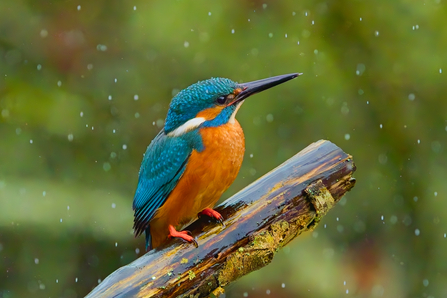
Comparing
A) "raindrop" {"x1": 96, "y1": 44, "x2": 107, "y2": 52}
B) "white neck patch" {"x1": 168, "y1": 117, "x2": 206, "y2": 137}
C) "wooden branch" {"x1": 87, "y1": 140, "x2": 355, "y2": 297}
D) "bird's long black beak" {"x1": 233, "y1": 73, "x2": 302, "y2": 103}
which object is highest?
"raindrop" {"x1": 96, "y1": 44, "x2": 107, "y2": 52}

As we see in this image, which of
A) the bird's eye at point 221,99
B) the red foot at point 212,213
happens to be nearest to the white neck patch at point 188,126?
the bird's eye at point 221,99

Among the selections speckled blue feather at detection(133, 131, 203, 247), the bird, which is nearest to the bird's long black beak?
the bird

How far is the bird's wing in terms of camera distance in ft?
8.33

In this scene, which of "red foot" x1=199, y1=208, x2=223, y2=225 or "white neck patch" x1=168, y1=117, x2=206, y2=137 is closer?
"red foot" x1=199, y1=208, x2=223, y2=225

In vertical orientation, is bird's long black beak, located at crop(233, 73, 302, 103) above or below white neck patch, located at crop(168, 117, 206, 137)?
above

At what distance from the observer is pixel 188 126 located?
257 cm

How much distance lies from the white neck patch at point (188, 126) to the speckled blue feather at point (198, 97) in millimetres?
21

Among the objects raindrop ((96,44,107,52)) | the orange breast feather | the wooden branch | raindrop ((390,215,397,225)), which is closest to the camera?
the wooden branch

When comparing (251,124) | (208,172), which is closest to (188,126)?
(208,172)

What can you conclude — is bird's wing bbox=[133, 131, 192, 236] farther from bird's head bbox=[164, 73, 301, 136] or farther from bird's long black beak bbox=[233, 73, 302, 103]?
bird's long black beak bbox=[233, 73, 302, 103]

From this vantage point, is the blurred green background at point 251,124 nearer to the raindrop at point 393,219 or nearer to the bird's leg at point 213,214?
the raindrop at point 393,219

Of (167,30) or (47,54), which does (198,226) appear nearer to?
(167,30)

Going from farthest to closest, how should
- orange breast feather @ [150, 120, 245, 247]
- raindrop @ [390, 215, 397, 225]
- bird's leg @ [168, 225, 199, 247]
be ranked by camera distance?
1. raindrop @ [390, 215, 397, 225]
2. orange breast feather @ [150, 120, 245, 247]
3. bird's leg @ [168, 225, 199, 247]

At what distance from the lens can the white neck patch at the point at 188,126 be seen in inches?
100
